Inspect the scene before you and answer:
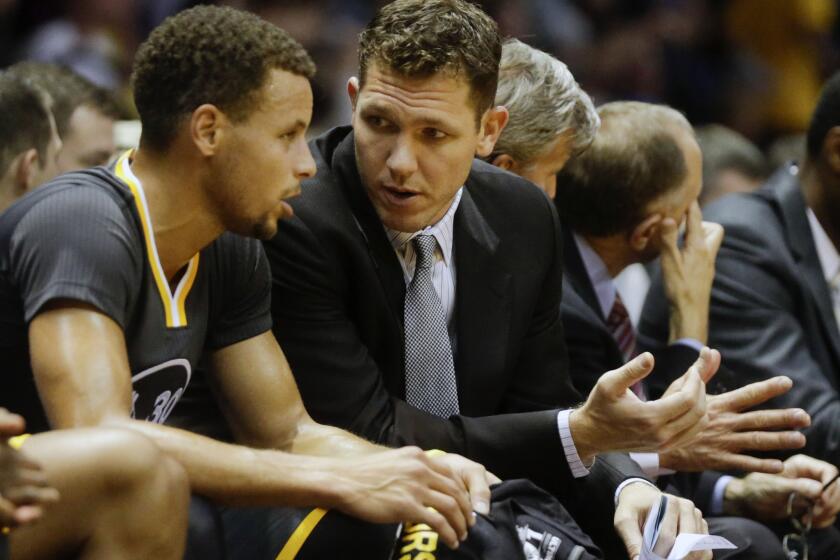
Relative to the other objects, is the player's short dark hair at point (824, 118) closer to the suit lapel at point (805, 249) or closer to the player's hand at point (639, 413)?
the suit lapel at point (805, 249)

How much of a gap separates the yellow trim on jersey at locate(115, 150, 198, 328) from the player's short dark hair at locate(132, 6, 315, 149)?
0.08m

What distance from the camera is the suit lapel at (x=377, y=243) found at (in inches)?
129

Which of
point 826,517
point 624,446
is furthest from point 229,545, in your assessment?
point 826,517

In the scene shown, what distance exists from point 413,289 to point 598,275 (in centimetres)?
100

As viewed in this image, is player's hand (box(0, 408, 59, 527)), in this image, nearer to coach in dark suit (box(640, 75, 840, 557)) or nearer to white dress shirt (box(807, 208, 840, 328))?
coach in dark suit (box(640, 75, 840, 557))

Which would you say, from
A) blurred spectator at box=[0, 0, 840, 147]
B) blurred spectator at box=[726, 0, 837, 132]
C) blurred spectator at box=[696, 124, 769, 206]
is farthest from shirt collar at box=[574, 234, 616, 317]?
blurred spectator at box=[726, 0, 837, 132]

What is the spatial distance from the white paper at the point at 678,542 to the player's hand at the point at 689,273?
1193 mm

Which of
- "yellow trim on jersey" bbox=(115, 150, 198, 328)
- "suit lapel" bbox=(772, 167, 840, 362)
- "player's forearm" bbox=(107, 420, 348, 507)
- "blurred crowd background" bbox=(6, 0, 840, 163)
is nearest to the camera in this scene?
"player's forearm" bbox=(107, 420, 348, 507)

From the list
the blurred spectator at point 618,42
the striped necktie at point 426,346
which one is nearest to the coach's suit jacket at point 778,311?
the striped necktie at point 426,346

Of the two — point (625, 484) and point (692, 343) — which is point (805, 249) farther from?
point (625, 484)

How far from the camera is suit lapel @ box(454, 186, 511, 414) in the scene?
339cm

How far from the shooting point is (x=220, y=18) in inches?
113

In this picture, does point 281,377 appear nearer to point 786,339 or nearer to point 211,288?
point 211,288

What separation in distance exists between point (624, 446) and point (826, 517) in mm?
997
